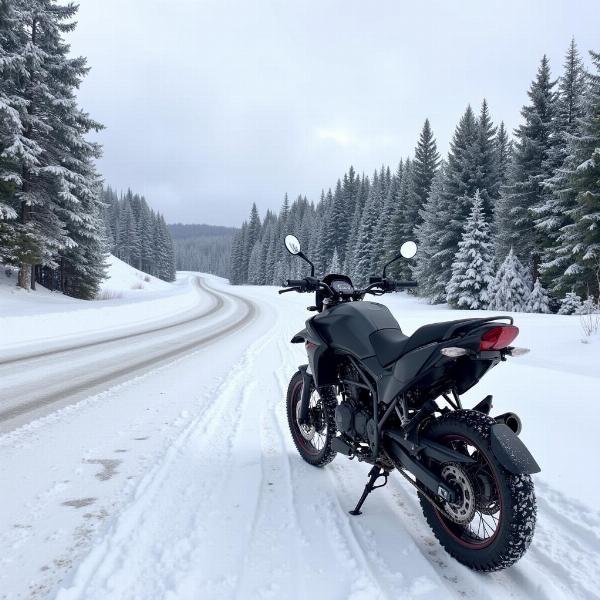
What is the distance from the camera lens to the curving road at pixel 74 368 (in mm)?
5152

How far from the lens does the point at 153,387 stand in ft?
20.7

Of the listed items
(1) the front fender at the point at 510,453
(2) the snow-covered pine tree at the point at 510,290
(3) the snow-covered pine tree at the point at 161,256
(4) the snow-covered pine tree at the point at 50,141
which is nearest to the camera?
(1) the front fender at the point at 510,453

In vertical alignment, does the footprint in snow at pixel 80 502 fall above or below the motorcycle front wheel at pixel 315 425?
below

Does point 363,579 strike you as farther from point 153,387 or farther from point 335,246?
point 335,246

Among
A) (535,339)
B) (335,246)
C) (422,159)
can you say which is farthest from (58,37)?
(335,246)

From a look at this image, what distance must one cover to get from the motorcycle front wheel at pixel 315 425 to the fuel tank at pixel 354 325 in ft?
1.74

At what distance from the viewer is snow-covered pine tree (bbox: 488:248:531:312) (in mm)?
20531

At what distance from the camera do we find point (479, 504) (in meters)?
2.17

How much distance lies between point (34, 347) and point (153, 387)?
5053 millimetres

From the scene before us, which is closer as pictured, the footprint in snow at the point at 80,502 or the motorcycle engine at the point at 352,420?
the footprint in snow at the point at 80,502

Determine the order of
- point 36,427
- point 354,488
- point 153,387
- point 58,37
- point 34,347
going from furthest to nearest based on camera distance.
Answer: point 58,37
point 34,347
point 153,387
point 36,427
point 354,488

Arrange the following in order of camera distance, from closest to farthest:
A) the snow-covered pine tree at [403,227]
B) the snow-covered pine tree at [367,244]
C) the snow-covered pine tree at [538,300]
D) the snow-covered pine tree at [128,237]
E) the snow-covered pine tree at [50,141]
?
the snow-covered pine tree at [50,141], the snow-covered pine tree at [538,300], the snow-covered pine tree at [403,227], the snow-covered pine tree at [367,244], the snow-covered pine tree at [128,237]

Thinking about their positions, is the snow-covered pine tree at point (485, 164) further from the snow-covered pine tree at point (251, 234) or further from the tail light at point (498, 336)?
the snow-covered pine tree at point (251, 234)

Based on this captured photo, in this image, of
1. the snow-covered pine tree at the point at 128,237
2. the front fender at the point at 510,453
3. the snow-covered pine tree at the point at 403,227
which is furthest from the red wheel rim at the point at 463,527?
the snow-covered pine tree at the point at 128,237
